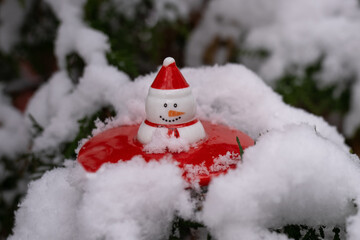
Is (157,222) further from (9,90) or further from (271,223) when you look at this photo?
(9,90)

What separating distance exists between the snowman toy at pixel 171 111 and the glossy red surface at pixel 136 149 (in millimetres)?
24

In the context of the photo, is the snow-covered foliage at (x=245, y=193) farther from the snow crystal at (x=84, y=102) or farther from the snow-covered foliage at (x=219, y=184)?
the snow crystal at (x=84, y=102)

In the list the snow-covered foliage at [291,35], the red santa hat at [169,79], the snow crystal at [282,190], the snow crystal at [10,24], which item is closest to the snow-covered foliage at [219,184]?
the snow crystal at [282,190]

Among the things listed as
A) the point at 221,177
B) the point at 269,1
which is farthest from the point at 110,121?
the point at 269,1

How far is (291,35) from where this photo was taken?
5.07 feet

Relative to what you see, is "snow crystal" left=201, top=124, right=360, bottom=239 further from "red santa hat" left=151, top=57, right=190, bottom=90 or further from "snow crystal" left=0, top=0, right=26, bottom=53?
"snow crystal" left=0, top=0, right=26, bottom=53

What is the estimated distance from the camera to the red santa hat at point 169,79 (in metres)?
0.68

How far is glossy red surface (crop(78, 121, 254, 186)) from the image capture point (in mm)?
598

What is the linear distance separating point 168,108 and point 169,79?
56 mm

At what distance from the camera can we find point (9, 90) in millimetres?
1857

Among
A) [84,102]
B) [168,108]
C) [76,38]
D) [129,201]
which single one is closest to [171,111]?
[168,108]

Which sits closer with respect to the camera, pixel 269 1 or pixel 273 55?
pixel 273 55

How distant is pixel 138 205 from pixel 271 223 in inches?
7.6

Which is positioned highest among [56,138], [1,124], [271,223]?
[1,124]
